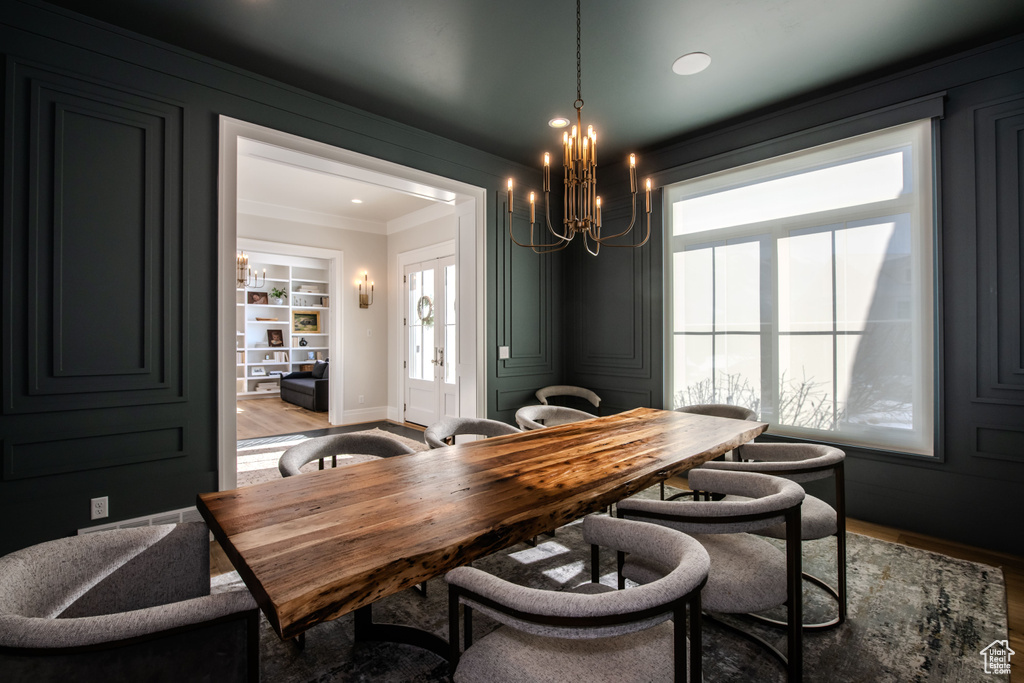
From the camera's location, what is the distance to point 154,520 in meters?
2.48

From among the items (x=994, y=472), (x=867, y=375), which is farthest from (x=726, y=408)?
(x=994, y=472)

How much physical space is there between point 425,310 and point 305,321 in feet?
15.7

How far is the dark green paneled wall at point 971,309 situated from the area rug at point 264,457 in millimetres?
3195

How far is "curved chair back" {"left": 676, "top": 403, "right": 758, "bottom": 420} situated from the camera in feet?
9.75

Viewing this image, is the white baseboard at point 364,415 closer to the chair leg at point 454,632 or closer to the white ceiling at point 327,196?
the white ceiling at point 327,196

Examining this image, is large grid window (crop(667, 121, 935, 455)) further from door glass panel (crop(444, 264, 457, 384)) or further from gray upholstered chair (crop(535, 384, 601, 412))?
door glass panel (crop(444, 264, 457, 384))

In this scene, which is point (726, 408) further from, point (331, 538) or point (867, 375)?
point (331, 538)

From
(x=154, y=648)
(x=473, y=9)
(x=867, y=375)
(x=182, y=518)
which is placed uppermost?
(x=473, y=9)

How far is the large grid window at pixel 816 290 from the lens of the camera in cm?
288

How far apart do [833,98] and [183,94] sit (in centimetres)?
404

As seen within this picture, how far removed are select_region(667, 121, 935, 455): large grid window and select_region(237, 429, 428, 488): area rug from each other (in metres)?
2.54

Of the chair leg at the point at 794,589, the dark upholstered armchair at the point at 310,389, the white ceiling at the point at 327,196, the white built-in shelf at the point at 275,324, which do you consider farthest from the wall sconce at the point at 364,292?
the chair leg at the point at 794,589

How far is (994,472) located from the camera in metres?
2.58

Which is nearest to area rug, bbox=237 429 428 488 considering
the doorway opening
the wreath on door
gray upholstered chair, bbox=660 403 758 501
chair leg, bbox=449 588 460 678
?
the doorway opening
